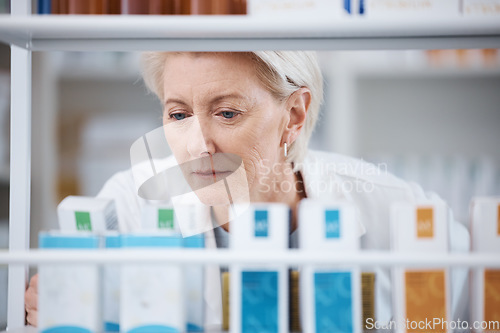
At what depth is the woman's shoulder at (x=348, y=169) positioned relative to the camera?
1.07 meters

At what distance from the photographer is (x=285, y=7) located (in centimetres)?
86

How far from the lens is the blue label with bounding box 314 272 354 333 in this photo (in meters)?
0.83

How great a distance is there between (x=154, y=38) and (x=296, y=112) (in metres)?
0.35

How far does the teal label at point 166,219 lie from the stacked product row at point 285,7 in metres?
0.38

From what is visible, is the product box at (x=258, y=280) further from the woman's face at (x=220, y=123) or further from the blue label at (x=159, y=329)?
the woman's face at (x=220, y=123)

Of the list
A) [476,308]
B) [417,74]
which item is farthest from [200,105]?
[476,308]

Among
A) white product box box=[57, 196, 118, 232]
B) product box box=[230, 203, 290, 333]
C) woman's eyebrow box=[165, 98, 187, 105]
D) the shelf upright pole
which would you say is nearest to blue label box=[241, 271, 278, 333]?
product box box=[230, 203, 290, 333]

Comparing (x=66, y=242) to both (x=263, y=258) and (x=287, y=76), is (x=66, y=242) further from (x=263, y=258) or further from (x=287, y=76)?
(x=287, y=76)

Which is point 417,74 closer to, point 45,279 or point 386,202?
point 386,202

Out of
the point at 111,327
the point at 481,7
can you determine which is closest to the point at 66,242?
the point at 111,327

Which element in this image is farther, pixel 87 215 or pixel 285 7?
pixel 87 215

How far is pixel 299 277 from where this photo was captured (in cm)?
89

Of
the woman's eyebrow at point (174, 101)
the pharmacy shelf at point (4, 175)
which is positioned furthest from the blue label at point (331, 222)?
the pharmacy shelf at point (4, 175)

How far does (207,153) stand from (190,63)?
0.65 ft
